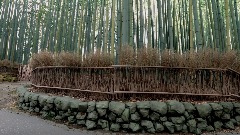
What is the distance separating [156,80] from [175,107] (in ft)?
2.07

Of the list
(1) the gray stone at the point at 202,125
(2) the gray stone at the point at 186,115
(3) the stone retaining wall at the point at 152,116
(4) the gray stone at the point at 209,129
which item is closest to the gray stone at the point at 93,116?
(3) the stone retaining wall at the point at 152,116

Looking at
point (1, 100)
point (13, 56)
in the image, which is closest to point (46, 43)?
point (13, 56)

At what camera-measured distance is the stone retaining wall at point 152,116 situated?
145 inches

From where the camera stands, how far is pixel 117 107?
3.74 m

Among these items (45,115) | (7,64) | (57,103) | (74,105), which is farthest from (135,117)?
(7,64)

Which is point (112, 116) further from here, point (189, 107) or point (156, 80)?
point (189, 107)

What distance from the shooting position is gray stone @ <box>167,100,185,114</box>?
3.73 m

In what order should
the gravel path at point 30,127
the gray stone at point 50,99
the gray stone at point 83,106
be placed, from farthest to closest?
the gray stone at point 50,99
the gray stone at point 83,106
the gravel path at point 30,127

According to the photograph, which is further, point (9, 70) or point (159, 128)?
point (9, 70)

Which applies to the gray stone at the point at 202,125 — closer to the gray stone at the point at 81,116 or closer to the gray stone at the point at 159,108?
the gray stone at the point at 159,108

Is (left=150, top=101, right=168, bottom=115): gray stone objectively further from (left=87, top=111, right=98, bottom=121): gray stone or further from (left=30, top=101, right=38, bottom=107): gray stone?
(left=30, top=101, right=38, bottom=107): gray stone

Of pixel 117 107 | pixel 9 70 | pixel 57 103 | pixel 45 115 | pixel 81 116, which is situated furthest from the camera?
pixel 9 70

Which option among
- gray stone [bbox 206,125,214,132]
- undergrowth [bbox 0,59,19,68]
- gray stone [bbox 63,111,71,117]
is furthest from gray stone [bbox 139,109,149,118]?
undergrowth [bbox 0,59,19,68]

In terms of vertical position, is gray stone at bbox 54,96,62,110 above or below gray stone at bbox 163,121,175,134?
above
